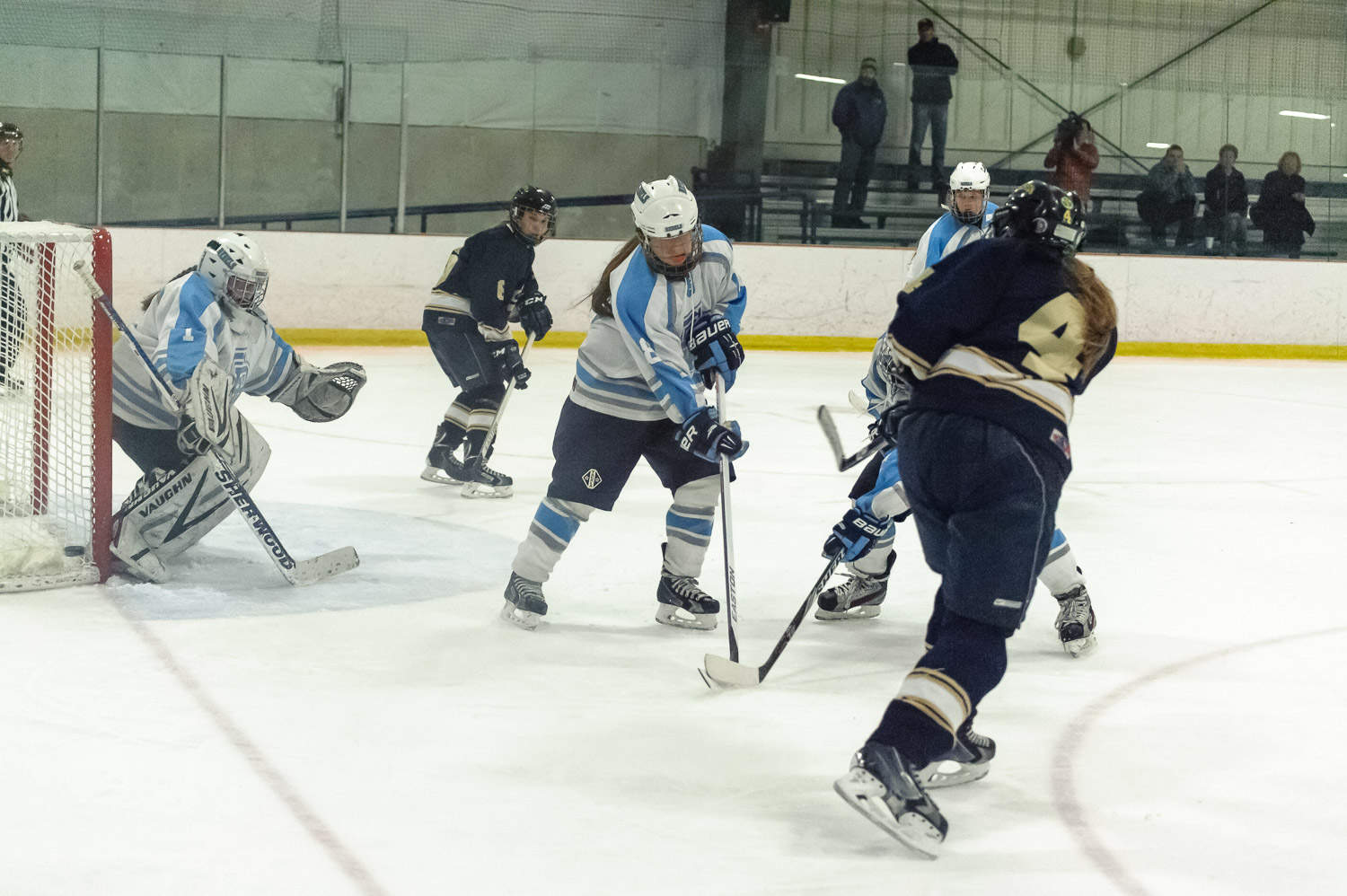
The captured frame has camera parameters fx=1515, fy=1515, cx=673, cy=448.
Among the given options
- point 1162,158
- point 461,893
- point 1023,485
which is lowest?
point 461,893

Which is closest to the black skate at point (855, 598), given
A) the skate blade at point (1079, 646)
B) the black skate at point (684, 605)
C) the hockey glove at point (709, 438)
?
the black skate at point (684, 605)

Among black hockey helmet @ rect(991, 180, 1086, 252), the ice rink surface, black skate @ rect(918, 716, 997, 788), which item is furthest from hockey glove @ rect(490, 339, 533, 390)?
black hockey helmet @ rect(991, 180, 1086, 252)

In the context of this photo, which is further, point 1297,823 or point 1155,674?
point 1155,674

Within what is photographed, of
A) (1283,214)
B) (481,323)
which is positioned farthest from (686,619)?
(1283,214)

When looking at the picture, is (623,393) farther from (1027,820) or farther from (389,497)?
(389,497)

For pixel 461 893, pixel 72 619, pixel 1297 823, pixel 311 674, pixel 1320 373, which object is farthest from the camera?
pixel 1320 373

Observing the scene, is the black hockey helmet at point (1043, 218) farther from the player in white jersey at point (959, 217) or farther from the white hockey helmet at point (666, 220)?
the player in white jersey at point (959, 217)

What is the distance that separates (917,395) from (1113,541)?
7.46 ft

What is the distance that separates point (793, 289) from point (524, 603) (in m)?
6.41

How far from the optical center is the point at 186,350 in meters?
3.32

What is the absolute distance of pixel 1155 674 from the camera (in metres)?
3.00

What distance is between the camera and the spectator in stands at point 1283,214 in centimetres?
1018

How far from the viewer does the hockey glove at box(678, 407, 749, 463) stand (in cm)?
293

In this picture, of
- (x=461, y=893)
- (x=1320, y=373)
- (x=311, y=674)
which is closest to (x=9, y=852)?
(x=461, y=893)
